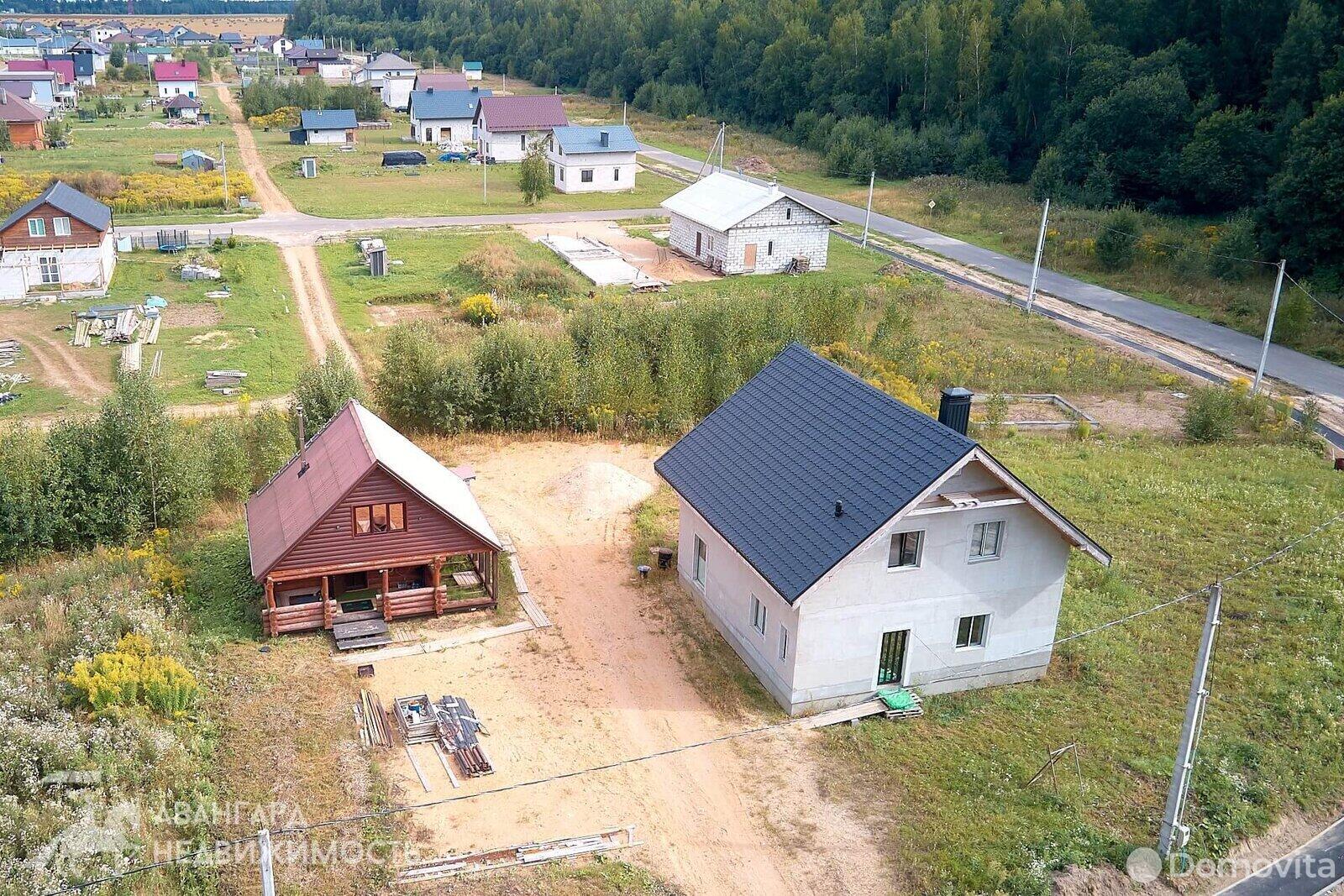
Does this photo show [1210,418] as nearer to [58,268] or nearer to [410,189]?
[58,268]

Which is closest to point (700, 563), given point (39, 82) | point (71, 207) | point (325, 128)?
point (71, 207)

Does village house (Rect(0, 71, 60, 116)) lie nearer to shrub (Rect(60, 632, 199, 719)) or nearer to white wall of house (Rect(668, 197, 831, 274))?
white wall of house (Rect(668, 197, 831, 274))

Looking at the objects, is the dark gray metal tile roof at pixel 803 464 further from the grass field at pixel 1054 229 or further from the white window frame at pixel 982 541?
the grass field at pixel 1054 229

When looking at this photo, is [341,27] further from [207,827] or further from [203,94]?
[207,827]

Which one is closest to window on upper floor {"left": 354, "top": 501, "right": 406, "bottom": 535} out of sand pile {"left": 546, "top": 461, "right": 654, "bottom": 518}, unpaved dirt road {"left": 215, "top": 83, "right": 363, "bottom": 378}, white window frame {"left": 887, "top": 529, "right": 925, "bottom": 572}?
sand pile {"left": 546, "top": 461, "right": 654, "bottom": 518}

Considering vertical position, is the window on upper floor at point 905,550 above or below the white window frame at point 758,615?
above

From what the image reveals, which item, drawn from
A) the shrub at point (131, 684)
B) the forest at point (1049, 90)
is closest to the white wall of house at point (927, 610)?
the shrub at point (131, 684)
